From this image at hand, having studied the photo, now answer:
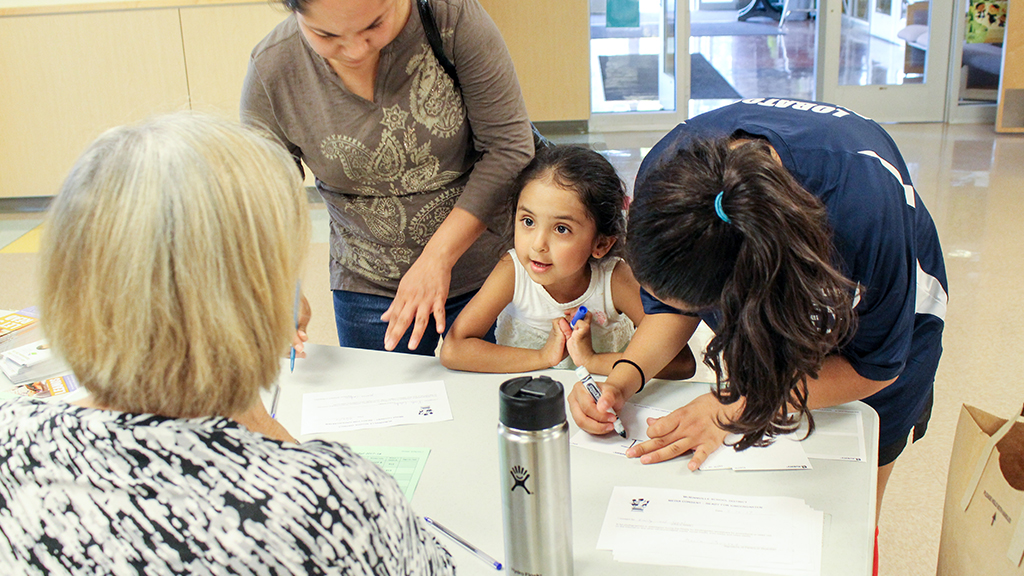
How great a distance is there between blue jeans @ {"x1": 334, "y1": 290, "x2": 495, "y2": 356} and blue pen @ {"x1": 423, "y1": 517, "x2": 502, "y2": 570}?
2.51 feet

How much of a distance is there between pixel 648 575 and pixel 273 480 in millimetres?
523

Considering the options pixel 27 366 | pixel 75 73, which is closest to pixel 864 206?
pixel 27 366

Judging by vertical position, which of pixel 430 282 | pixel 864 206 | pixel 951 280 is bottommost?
pixel 951 280

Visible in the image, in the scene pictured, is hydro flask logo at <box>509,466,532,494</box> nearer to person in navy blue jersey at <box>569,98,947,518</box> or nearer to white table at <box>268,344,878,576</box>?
white table at <box>268,344,878,576</box>

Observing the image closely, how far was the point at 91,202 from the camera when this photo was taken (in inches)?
28.2

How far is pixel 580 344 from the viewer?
1685mm

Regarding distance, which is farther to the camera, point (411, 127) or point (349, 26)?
point (411, 127)

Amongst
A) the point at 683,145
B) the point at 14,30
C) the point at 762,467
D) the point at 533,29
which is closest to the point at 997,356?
the point at 762,467

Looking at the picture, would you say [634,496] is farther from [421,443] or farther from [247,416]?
[247,416]

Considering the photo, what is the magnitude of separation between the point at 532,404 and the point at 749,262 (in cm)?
33

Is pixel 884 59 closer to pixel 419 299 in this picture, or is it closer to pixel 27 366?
pixel 419 299

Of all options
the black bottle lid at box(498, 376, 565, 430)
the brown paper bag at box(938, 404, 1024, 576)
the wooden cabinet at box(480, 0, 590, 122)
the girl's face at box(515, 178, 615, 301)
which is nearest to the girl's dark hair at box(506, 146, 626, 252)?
the girl's face at box(515, 178, 615, 301)

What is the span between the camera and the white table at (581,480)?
3.51 feet

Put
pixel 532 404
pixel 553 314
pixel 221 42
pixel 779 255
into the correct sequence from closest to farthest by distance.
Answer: pixel 532 404
pixel 779 255
pixel 553 314
pixel 221 42
